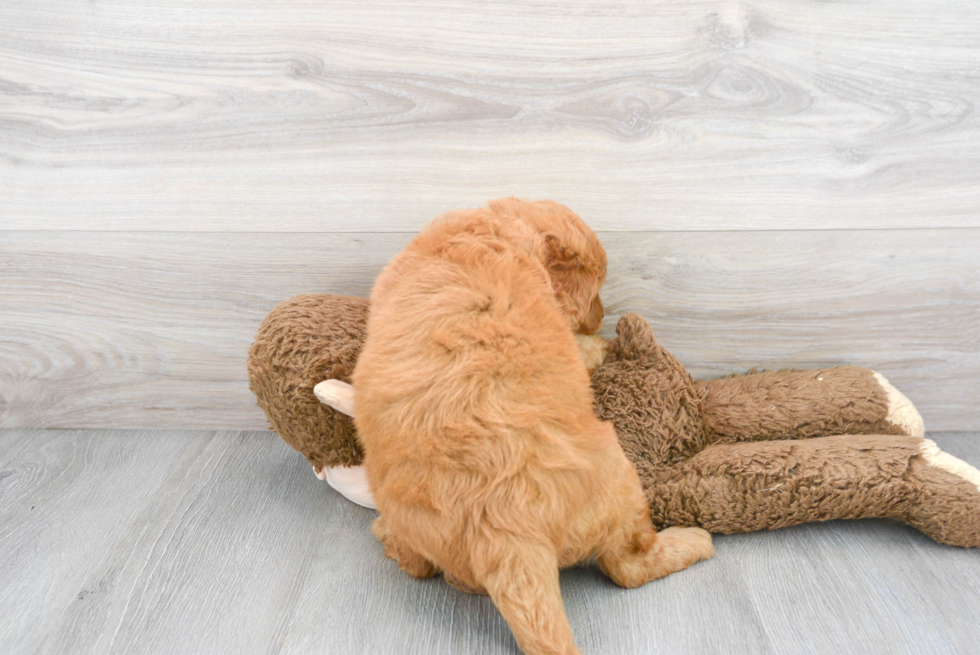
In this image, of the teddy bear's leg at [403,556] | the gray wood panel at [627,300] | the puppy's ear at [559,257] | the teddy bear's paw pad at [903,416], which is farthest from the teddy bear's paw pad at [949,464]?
the teddy bear's leg at [403,556]

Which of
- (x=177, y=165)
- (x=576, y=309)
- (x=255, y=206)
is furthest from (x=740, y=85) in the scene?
(x=177, y=165)

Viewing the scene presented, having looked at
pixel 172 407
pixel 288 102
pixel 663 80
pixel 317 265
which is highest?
pixel 663 80

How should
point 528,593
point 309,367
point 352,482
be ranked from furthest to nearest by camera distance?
point 352,482, point 309,367, point 528,593

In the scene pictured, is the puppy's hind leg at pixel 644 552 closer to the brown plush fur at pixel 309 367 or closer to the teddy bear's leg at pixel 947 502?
the teddy bear's leg at pixel 947 502

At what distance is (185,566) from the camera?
1140 mm

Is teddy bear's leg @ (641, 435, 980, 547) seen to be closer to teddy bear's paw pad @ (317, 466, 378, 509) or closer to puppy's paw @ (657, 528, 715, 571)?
puppy's paw @ (657, 528, 715, 571)

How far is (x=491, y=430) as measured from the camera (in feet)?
2.83

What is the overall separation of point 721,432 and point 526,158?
65cm

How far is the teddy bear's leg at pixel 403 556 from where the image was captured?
105 centimetres

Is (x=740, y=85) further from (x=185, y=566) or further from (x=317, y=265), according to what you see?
(x=185, y=566)

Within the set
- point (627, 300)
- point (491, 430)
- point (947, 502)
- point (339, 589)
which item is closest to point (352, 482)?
point (339, 589)

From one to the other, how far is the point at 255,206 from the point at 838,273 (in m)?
1.20

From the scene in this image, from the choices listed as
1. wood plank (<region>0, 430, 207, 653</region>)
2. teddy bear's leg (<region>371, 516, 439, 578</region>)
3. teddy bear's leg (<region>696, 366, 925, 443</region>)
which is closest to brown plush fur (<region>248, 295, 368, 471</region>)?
teddy bear's leg (<region>371, 516, 439, 578</region>)

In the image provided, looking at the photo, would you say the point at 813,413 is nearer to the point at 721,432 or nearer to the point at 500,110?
the point at 721,432
